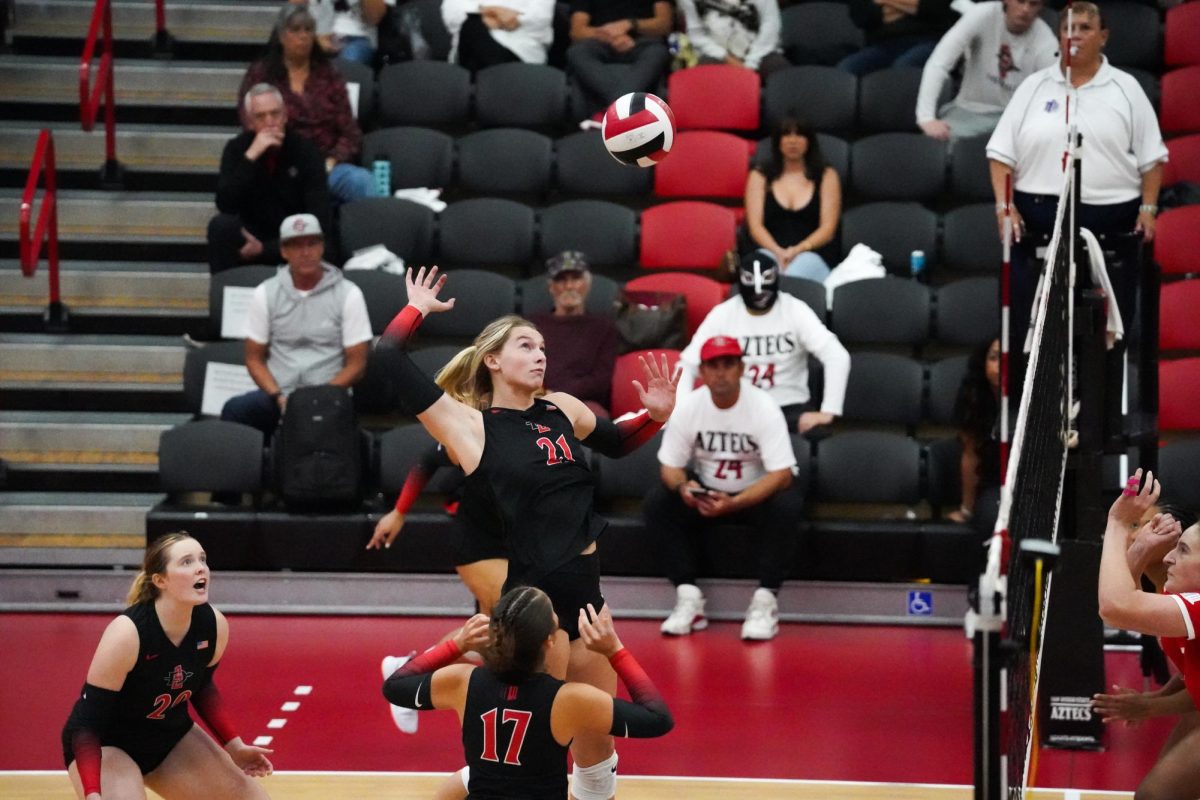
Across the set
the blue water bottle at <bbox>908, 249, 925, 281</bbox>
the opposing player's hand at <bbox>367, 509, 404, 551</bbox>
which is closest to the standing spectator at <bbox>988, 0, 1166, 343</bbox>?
the blue water bottle at <bbox>908, 249, 925, 281</bbox>

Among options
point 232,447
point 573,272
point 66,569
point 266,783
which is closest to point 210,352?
point 232,447

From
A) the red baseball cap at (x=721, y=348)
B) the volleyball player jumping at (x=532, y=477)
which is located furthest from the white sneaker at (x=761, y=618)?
the volleyball player jumping at (x=532, y=477)

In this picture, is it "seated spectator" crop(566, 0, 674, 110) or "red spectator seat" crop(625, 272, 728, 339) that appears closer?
"red spectator seat" crop(625, 272, 728, 339)

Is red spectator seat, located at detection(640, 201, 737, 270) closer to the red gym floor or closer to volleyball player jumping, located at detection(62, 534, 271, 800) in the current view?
the red gym floor

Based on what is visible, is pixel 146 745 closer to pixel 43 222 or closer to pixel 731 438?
pixel 731 438

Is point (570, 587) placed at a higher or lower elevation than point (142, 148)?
lower

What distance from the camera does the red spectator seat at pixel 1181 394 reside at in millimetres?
9227

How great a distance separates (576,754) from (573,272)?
415cm

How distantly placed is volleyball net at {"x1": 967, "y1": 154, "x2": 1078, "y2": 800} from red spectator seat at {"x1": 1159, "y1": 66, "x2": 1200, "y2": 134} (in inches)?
149

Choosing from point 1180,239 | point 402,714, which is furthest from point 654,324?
point 402,714

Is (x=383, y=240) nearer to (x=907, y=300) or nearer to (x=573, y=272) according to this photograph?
(x=573, y=272)

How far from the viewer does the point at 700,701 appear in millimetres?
7641

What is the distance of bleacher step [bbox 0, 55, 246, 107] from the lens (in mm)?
11734

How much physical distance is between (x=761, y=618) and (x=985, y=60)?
4072 millimetres
